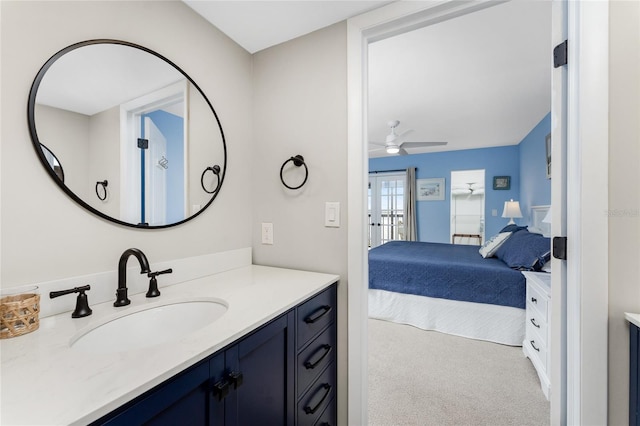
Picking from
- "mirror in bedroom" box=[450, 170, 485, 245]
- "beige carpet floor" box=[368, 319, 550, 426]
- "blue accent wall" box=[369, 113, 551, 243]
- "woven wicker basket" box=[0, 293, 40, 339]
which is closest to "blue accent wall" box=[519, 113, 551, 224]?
"blue accent wall" box=[369, 113, 551, 243]

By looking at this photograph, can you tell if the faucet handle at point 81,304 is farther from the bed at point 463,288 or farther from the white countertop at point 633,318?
the bed at point 463,288

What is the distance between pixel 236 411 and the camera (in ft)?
2.51

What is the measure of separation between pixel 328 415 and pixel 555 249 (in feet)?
4.20

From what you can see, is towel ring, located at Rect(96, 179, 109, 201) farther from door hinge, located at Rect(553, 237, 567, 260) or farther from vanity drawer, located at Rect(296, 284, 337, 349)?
door hinge, located at Rect(553, 237, 567, 260)

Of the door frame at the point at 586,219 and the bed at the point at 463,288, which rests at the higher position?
the door frame at the point at 586,219

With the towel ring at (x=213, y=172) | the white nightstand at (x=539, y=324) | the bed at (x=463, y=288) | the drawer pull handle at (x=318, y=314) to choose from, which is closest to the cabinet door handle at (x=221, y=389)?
the drawer pull handle at (x=318, y=314)

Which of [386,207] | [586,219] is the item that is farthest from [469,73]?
[386,207]

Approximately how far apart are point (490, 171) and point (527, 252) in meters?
3.51

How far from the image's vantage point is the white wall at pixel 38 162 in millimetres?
807

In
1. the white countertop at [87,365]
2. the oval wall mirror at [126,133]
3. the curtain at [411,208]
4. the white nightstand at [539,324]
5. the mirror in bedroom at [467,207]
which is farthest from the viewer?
the curtain at [411,208]

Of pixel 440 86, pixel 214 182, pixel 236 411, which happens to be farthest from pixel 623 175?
pixel 440 86

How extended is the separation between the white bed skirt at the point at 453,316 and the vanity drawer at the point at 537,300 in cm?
30

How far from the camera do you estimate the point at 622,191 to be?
2.84 feet

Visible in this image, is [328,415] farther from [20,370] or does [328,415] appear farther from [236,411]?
[20,370]
